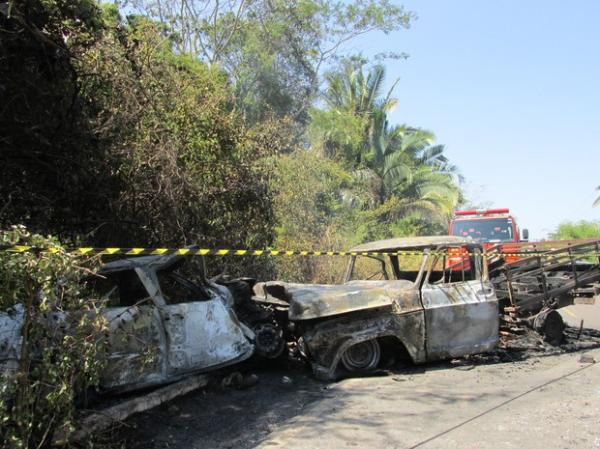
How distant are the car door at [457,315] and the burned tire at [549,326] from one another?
4.28ft

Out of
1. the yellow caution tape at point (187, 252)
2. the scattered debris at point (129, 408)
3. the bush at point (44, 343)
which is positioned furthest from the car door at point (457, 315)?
the bush at point (44, 343)

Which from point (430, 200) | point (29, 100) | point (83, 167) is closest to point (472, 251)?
point (83, 167)

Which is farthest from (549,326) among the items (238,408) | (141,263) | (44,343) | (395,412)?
(44,343)

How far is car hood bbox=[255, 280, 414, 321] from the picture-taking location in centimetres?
621

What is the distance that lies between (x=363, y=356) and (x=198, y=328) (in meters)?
2.24

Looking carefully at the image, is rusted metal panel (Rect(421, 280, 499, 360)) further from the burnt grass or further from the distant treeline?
the distant treeline

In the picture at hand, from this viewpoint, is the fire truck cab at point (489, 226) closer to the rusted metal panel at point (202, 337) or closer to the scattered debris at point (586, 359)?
the scattered debris at point (586, 359)

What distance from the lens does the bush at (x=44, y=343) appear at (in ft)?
10.8

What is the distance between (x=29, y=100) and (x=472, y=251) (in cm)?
610

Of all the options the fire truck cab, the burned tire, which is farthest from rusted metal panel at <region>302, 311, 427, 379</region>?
the fire truck cab

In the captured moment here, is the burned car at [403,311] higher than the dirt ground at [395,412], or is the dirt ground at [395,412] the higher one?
the burned car at [403,311]

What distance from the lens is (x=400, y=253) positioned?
289 inches

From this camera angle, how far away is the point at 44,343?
3.58m

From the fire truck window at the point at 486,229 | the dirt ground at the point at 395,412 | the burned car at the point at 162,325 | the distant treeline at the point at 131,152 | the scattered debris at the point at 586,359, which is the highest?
the distant treeline at the point at 131,152
